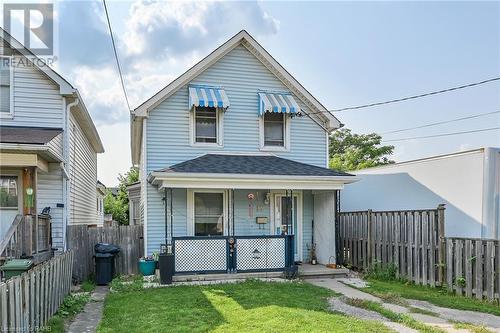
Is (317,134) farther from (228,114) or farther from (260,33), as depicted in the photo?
(260,33)

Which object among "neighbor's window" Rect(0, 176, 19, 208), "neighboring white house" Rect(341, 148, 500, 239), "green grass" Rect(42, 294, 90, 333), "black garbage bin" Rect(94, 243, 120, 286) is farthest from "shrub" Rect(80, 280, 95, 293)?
"neighboring white house" Rect(341, 148, 500, 239)

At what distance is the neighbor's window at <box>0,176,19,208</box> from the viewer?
1097cm

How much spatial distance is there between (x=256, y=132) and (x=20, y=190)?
7191mm

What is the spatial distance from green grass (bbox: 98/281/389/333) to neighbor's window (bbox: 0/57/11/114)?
6.08 metres

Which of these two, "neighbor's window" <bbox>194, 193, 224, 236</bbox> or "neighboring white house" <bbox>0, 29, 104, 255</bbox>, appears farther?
"neighbor's window" <bbox>194, 193, 224, 236</bbox>

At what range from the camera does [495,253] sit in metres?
8.78

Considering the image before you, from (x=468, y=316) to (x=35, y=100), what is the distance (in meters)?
11.8

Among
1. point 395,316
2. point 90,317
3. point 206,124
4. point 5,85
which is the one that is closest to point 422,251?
point 395,316

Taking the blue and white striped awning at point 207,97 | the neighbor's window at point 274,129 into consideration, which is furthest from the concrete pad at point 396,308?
the blue and white striped awning at point 207,97

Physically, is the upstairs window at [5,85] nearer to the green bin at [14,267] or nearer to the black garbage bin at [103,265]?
the black garbage bin at [103,265]

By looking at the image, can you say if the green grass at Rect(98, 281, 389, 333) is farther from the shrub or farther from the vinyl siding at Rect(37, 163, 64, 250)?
the vinyl siding at Rect(37, 163, 64, 250)

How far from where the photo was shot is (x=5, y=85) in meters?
11.5

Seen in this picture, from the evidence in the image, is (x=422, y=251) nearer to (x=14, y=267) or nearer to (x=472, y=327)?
(x=472, y=327)

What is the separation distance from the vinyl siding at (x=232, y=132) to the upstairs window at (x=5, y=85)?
3793 millimetres
